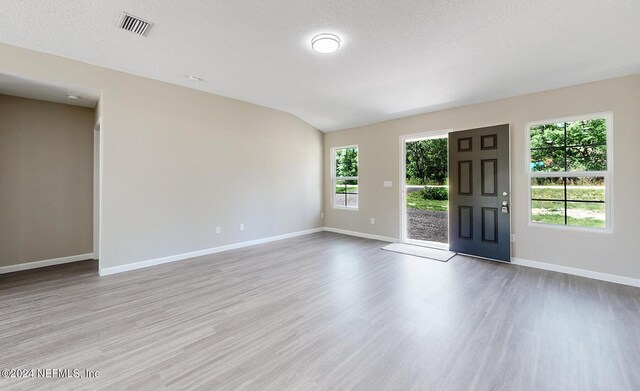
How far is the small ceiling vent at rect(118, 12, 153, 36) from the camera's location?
2599 millimetres

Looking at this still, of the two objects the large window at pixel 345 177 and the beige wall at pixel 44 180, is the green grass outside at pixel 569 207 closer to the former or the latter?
the large window at pixel 345 177

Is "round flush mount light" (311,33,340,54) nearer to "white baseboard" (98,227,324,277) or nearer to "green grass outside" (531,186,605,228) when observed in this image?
"green grass outside" (531,186,605,228)

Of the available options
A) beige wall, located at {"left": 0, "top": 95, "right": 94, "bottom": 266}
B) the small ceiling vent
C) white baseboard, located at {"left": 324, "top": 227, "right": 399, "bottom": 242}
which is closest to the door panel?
white baseboard, located at {"left": 324, "top": 227, "right": 399, "bottom": 242}

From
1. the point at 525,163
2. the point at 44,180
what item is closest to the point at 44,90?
the point at 44,180

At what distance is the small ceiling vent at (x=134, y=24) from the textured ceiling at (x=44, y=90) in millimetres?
1422

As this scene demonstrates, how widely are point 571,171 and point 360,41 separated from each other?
3.49m

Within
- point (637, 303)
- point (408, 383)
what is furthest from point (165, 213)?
point (637, 303)

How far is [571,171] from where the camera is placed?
12.0ft

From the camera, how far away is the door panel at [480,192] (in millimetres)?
4121

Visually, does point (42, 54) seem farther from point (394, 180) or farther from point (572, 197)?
point (572, 197)

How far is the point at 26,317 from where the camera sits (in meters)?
2.50

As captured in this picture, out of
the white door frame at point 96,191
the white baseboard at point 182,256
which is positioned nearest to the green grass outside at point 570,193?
the white baseboard at point 182,256

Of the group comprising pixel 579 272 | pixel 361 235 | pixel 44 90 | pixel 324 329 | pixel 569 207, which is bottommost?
pixel 324 329

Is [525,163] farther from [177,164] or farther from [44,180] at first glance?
[44,180]
